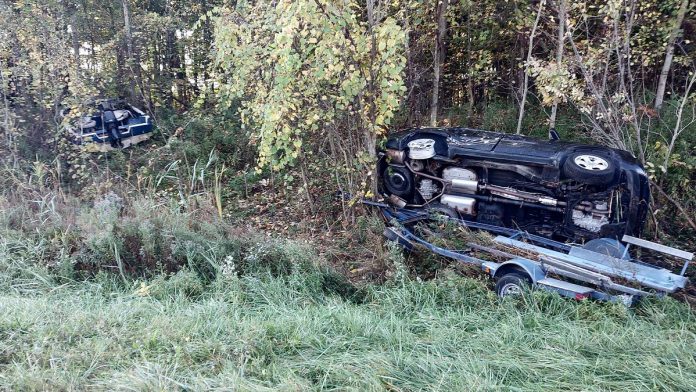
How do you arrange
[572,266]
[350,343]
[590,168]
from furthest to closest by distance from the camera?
[590,168], [572,266], [350,343]

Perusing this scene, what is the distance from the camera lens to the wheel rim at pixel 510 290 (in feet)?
14.4

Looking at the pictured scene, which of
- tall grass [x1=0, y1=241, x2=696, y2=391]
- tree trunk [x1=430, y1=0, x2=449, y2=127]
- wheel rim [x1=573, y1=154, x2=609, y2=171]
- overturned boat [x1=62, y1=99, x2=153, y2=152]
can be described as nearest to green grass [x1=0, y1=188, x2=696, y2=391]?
tall grass [x1=0, y1=241, x2=696, y2=391]

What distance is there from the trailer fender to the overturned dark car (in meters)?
0.94

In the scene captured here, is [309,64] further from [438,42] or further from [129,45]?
[129,45]

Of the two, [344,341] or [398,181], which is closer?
[344,341]

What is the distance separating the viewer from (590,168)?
4738 millimetres

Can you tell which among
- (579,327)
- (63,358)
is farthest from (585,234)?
(63,358)

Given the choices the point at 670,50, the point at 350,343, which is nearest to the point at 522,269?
the point at 350,343

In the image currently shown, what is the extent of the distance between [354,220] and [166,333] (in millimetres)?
3411

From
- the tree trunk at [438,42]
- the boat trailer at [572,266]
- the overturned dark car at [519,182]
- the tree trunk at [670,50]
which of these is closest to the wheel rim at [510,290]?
the boat trailer at [572,266]

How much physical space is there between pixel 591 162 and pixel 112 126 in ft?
26.9

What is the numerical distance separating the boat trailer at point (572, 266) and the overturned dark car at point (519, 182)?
247mm

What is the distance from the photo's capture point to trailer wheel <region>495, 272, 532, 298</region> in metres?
4.37

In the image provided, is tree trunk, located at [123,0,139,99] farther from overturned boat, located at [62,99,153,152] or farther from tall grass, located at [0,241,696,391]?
tall grass, located at [0,241,696,391]
